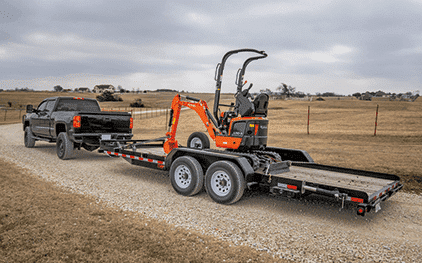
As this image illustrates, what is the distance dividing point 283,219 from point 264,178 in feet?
2.59

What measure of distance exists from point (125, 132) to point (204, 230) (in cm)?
708

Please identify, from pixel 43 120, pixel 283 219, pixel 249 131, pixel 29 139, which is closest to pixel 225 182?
Result: pixel 283 219

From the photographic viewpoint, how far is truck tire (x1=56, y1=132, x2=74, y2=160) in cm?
Result: 1053

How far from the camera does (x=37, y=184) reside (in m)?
7.33

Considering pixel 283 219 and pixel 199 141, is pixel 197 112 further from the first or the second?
pixel 283 219

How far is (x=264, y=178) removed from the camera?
19.1 feet

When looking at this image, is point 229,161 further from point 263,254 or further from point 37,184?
point 37,184

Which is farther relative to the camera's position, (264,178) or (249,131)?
(249,131)

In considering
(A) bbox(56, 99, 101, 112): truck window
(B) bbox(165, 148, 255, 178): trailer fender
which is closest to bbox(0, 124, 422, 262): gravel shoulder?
(B) bbox(165, 148, 255, 178): trailer fender

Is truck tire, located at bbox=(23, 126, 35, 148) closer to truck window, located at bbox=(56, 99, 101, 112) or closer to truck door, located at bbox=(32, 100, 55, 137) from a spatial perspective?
truck door, located at bbox=(32, 100, 55, 137)

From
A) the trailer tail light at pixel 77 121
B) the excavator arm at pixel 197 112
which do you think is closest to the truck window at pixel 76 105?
the trailer tail light at pixel 77 121

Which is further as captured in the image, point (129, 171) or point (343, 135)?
point (343, 135)

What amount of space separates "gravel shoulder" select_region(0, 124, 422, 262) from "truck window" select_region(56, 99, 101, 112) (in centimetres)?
427

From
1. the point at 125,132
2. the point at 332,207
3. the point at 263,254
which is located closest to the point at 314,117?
the point at 125,132
